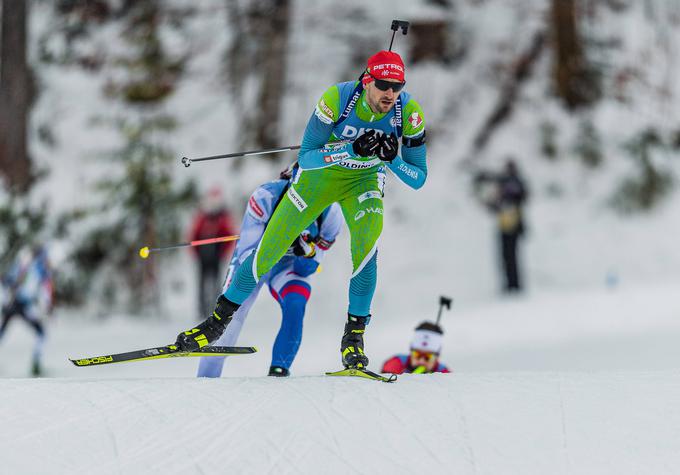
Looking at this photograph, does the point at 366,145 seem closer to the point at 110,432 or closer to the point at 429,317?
the point at 110,432

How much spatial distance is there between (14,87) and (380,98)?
1206 cm

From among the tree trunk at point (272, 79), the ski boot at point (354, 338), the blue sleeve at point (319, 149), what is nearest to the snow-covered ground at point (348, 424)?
the ski boot at point (354, 338)

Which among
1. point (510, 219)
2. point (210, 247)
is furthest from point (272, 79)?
point (510, 219)

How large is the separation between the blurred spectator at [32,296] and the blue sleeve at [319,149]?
7.02m

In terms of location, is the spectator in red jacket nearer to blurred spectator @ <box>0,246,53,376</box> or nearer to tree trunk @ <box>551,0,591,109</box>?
blurred spectator @ <box>0,246,53,376</box>

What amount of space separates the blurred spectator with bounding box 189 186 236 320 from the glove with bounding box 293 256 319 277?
6565mm

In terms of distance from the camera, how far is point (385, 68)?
5.58 meters

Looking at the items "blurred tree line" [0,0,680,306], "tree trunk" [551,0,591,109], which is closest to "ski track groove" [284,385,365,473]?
"blurred tree line" [0,0,680,306]

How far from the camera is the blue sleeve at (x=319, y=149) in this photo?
18.7 feet

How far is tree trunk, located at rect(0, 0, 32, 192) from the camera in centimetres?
1602

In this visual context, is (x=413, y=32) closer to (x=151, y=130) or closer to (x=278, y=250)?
(x=151, y=130)

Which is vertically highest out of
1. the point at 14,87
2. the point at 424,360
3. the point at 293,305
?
the point at 14,87

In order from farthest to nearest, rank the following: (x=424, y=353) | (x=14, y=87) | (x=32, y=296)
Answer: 1. (x=14, y=87)
2. (x=32, y=296)
3. (x=424, y=353)

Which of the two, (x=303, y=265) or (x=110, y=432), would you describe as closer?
(x=110, y=432)
